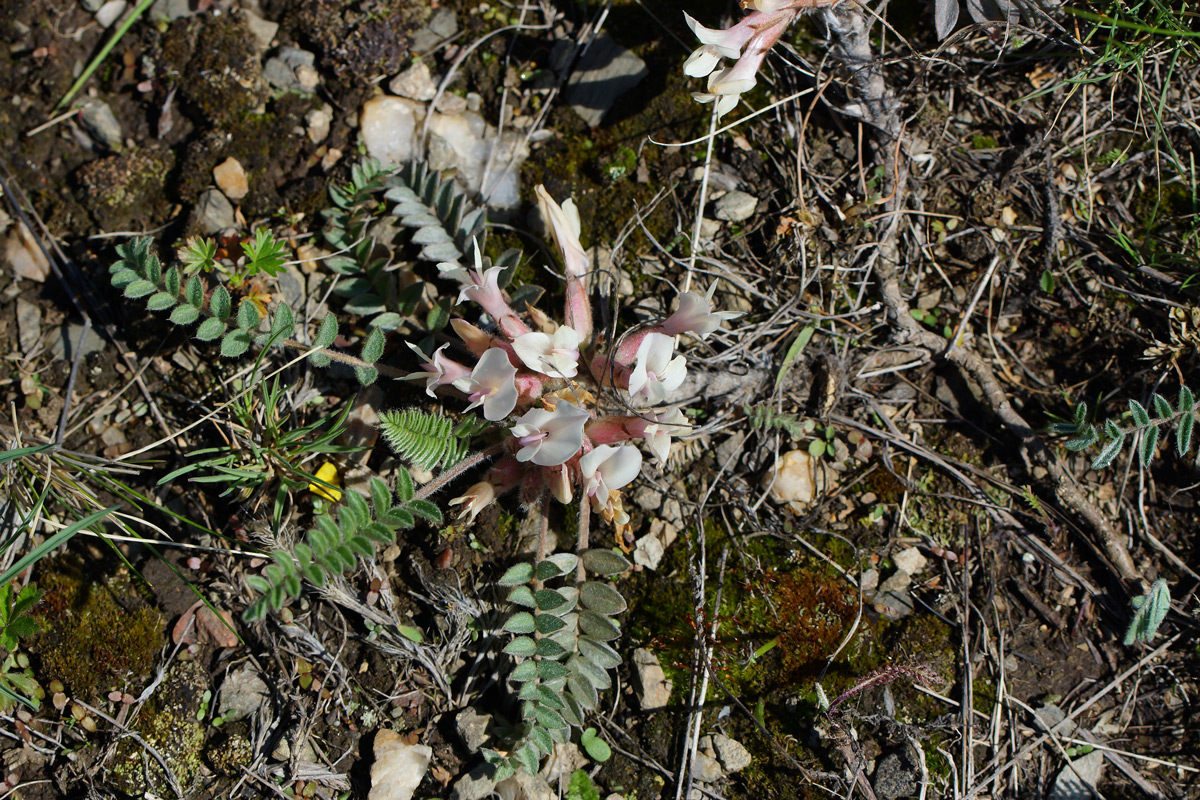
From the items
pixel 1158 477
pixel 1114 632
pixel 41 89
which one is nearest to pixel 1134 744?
pixel 1114 632

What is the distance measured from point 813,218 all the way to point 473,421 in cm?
160

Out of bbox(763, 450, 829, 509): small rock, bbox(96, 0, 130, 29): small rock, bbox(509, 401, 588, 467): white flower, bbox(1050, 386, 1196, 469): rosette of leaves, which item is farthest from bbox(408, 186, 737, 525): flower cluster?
bbox(96, 0, 130, 29): small rock

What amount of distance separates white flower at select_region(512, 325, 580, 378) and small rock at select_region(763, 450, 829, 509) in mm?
975

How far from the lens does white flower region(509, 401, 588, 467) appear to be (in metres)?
2.41

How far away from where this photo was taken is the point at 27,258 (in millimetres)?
3244

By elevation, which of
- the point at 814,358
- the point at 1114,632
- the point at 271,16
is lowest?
the point at 1114,632

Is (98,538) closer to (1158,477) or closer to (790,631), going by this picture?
(790,631)

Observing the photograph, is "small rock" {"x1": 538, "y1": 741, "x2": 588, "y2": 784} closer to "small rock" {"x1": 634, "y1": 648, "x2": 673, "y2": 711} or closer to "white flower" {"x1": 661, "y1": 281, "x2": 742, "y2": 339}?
"small rock" {"x1": 634, "y1": 648, "x2": 673, "y2": 711}

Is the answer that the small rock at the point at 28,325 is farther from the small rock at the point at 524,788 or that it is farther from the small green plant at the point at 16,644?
the small rock at the point at 524,788

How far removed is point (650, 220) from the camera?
3.25 meters

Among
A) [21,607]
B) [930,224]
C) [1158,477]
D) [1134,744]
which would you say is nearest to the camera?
[21,607]

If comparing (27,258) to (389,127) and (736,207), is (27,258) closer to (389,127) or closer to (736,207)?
(389,127)

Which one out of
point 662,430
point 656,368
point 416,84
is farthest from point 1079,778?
point 416,84

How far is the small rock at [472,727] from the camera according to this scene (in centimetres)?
278
